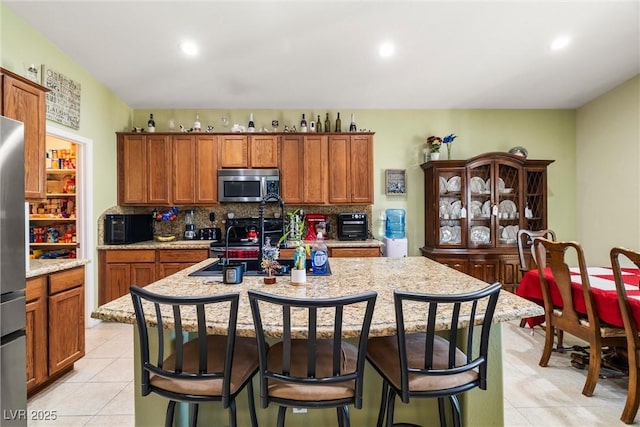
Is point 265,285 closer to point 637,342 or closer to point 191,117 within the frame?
point 637,342

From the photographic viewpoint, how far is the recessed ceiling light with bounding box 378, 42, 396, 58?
309 cm

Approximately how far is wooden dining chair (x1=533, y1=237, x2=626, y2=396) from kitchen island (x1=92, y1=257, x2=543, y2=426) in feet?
3.01

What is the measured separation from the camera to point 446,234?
14.9 feet

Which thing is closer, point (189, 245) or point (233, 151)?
point (189, 245)

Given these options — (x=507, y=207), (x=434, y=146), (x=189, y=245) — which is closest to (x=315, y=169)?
(x=434, y=146)

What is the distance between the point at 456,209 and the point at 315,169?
78.7 inches

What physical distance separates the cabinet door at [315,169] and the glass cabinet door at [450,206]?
5.16 ft

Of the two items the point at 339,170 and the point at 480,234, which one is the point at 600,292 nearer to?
the point at 480,234

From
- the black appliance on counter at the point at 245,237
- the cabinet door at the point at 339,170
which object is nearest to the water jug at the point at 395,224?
the cabinet door at the point at 339,170

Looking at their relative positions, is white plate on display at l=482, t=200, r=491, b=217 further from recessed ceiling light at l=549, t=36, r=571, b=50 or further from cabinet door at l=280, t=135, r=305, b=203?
cabinet door at l=280, t=135, r=305, b=203

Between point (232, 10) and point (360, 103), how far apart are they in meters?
2.37

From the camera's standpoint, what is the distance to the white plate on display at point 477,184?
4.54m

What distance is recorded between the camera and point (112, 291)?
3955 millimetres

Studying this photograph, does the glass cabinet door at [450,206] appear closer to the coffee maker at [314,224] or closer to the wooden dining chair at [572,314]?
the coffee maker at [314,224]
